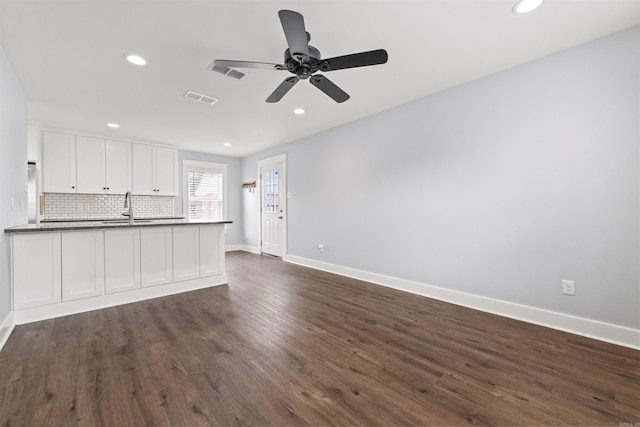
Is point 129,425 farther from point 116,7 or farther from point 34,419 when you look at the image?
point 116,7

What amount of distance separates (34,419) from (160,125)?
418cm

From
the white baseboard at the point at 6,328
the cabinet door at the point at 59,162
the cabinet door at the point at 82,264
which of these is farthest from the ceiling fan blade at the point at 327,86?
the cabinet door at the point at 59,162

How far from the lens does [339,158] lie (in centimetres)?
462

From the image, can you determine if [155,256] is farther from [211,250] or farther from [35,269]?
[35,269]

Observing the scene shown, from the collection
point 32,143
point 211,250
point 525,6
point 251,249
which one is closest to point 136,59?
point 211,250

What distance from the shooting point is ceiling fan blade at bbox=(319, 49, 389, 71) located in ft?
6.13

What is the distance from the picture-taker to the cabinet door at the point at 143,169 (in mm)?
5449

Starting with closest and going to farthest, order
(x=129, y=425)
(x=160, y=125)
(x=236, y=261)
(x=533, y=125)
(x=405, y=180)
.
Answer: (x=129, y=425) < (x=533, y=125) < (x=405, y=180) < (x=160, y=125) < (x=236, y=261)

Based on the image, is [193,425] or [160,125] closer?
[193,425]

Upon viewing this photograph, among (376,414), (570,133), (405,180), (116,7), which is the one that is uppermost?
(116,7)

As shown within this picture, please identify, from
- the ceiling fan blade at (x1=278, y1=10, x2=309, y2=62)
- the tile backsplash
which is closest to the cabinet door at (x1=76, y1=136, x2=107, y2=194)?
the tile backsplash

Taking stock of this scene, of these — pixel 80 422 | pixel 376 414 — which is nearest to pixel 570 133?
→ pixel 376 414

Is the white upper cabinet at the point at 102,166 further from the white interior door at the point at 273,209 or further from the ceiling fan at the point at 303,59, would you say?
the ceiling fan at the point at 303,59

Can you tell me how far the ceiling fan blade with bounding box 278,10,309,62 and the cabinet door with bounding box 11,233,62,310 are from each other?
9.98ft
